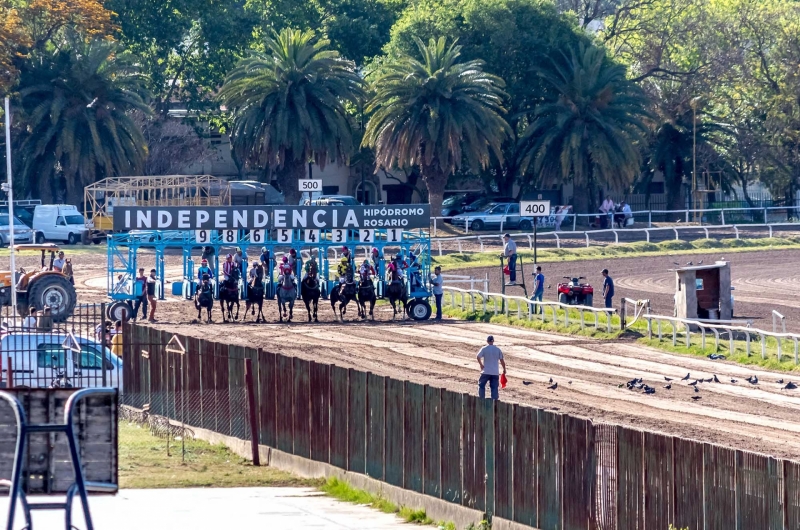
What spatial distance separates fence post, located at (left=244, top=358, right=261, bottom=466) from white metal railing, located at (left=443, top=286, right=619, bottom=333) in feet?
43.8

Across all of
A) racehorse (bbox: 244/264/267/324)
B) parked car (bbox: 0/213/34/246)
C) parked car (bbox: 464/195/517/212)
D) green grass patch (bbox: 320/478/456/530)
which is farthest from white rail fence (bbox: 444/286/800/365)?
parked car (bbox: 464/195/517/212)

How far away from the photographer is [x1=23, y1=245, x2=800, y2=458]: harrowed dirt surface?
19375 mm

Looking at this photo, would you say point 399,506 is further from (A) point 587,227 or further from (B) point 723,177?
(B) point 723,177

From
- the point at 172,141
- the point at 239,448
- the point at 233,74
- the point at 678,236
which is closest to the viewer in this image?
the point at 239,448

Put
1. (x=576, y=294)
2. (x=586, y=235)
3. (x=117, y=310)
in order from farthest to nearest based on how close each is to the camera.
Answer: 1. (x=586, y=235)
2. (x=117, y=310)
3. (x=576, y=294)

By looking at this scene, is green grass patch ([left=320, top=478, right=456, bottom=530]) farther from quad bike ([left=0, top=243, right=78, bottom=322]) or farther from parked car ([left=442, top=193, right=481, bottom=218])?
parked car ([left=442, top=193, right=481, bottom=218])

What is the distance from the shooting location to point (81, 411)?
8047 millimetres

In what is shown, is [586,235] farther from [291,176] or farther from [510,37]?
[291,176]

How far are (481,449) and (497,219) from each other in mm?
47296

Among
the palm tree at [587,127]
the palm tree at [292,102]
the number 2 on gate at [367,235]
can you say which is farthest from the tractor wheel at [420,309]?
the palm tree at [587,127]

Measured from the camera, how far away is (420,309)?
34.0 m

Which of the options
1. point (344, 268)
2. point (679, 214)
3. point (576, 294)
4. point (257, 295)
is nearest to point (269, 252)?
point (344, 268)

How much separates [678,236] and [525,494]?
44.7 meters

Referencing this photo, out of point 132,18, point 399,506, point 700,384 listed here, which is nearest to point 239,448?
point 399,506
